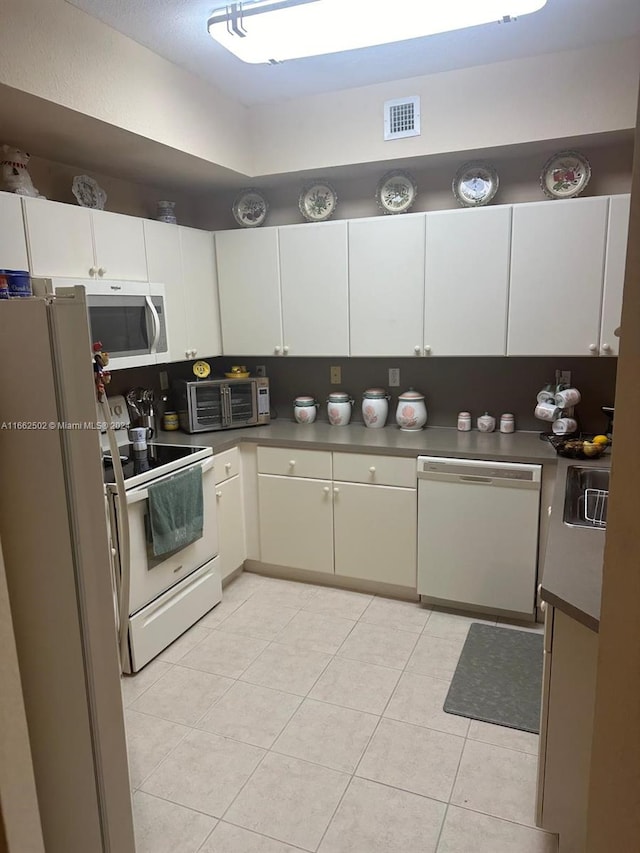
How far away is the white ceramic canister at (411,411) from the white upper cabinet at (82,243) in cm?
160

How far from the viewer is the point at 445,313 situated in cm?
316

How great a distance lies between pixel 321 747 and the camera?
2230 mm

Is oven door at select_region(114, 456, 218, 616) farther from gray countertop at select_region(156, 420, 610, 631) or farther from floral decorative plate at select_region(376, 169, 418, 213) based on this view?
floral decorative plate at select_region(376, 169, 418, 213)

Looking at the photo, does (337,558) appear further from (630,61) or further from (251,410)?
(630,61)

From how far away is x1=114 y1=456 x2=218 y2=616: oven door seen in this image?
103 inches

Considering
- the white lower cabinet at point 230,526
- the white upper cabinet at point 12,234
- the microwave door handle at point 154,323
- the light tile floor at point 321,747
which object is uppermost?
the white upper cabinet at point 12,234

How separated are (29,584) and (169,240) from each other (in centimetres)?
240

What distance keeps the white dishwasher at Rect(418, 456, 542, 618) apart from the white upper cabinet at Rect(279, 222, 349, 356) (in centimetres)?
96

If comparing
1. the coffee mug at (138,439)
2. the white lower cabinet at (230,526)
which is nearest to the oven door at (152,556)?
the white lower cabinet at (230,526)

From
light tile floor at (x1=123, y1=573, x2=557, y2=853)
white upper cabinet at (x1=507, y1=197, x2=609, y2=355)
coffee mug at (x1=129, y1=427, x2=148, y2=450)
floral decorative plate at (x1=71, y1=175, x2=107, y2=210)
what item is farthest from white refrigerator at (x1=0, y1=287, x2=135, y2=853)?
white upper cabinet at (x1=507, y1=197, x2=609, y2=355)

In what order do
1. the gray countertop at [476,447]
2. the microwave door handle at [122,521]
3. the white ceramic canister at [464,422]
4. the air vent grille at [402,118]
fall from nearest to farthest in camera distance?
the microwave door handle at [122,521] < the gray countertop at [476,447] < the air vent grille at [402,118] < the white ceramic canister at [464,422]

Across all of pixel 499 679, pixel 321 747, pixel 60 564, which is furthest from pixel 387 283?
pixel 60 564

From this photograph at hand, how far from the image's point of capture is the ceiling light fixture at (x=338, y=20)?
2.04m

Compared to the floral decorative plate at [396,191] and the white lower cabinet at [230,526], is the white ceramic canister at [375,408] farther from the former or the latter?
the floral decorative plate at [396,191]
